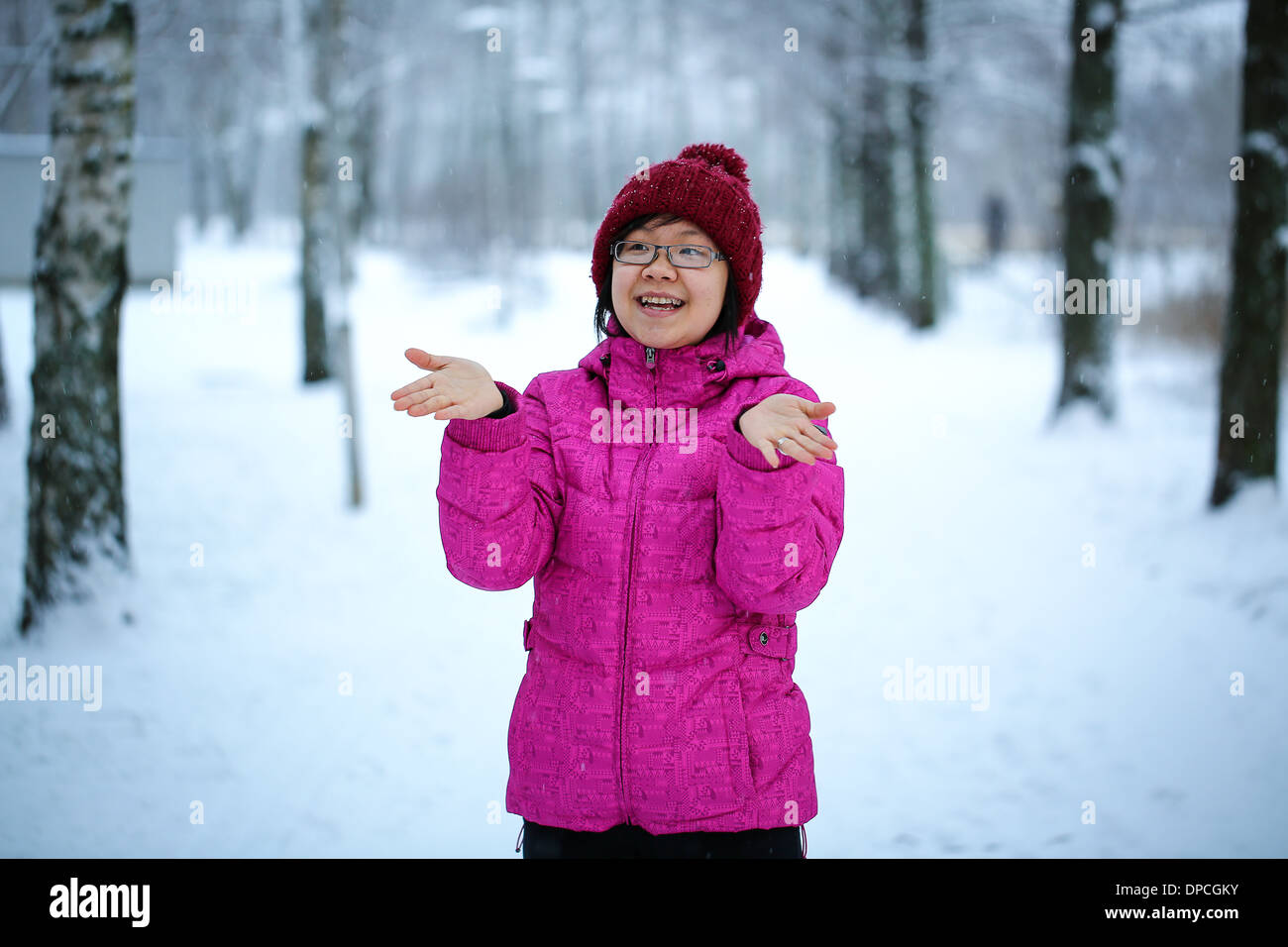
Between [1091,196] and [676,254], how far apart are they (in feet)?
25.4

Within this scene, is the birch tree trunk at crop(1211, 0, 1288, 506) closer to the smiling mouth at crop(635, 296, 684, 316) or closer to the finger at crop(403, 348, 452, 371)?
the smiling mouth at crop(635, 296, 684, 316)

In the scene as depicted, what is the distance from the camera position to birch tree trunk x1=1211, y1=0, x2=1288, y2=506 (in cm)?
577

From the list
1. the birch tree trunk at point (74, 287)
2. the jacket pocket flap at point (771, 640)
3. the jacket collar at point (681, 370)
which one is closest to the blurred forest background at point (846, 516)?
the birch tree trunk at point (74, 287)

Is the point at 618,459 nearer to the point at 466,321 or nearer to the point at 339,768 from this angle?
the point at 339,768

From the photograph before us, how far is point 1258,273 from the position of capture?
230 inches

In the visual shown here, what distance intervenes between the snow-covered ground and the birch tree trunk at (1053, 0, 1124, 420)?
375 millimetres

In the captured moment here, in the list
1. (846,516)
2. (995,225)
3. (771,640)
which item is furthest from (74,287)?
(995,225)

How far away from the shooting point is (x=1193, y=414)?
8883 millimetres

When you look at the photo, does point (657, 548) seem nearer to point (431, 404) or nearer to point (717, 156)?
point (431, 404)

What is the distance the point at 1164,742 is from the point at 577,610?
3282 millimetres

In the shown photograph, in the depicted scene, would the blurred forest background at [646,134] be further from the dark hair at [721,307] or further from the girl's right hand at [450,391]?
the girl's right hand at [450,391]

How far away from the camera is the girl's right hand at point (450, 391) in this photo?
1.61 meters

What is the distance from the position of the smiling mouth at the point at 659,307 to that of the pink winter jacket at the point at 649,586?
73mm

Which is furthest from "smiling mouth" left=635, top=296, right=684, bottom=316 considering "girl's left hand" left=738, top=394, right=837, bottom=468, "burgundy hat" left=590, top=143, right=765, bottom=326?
"girl's left hand" left=738, top=394, right=837, bottom=468
